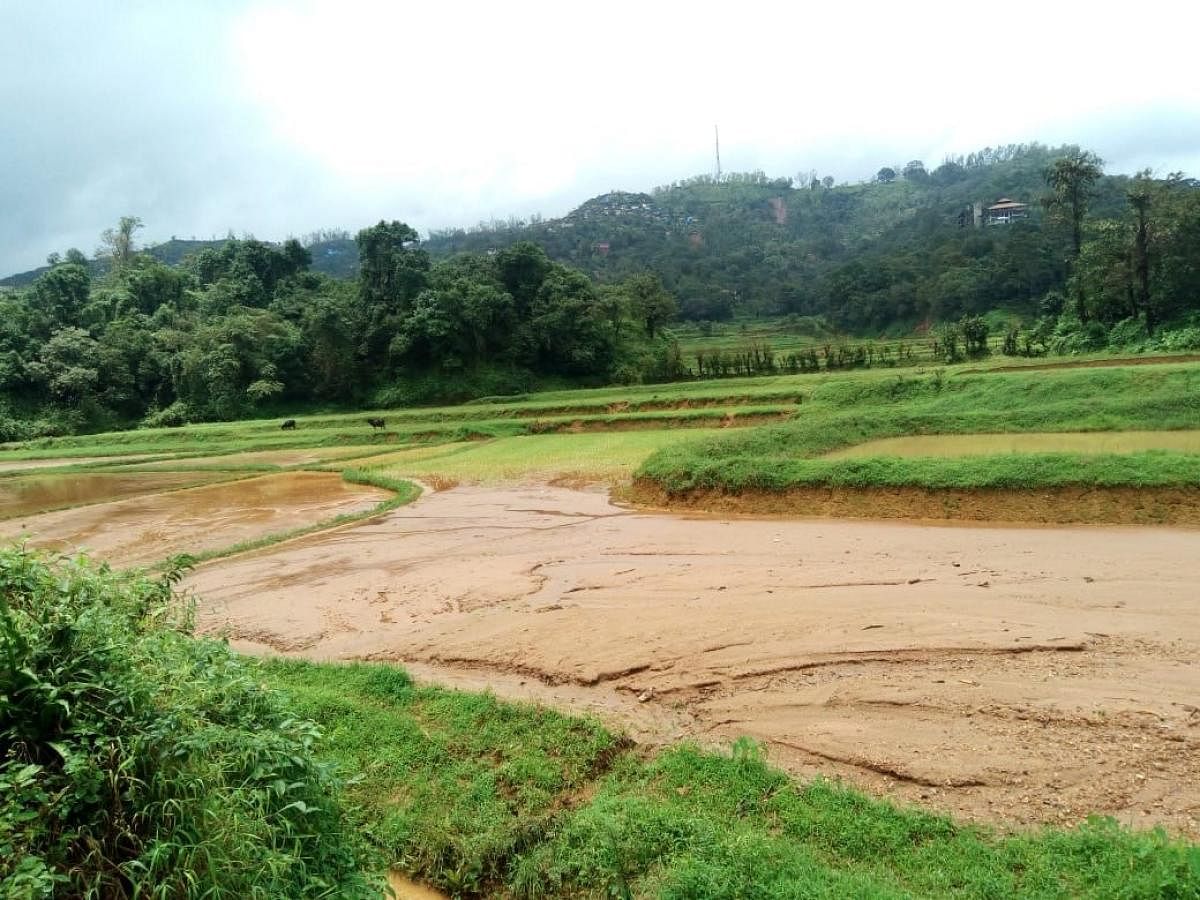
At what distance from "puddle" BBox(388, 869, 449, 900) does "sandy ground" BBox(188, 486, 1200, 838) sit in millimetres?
2015

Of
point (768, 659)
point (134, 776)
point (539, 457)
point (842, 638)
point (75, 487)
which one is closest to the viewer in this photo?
point (134, 776)

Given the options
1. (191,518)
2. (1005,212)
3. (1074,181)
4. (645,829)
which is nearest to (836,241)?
(1005,212)

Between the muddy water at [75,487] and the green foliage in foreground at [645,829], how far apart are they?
2035 cm

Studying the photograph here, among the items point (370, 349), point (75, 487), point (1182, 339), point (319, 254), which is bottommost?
point (75, 487)

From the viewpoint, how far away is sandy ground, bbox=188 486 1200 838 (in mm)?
5078

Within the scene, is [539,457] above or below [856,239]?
below

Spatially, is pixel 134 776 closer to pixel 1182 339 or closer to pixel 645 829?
pixel 645 829

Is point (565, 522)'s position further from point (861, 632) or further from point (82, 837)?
point (82, 837)

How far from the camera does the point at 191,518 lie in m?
18.4

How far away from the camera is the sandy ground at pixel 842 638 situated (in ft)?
16.7

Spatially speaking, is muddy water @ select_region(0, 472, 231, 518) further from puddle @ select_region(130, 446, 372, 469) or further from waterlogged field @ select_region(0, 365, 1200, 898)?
waterlogged field @ select_region(0, 365, 1200, 898)

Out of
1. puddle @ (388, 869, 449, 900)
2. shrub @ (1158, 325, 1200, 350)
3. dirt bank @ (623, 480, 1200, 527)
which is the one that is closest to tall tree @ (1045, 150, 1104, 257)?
shrub @ (1158, 325, 1200, 350)

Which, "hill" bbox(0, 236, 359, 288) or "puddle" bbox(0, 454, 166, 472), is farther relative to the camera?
"hill" bbox(0, 236, 359, 288)

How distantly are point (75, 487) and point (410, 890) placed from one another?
2669cm
